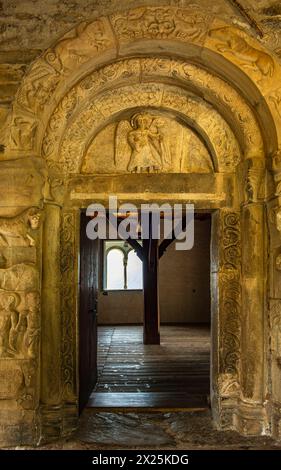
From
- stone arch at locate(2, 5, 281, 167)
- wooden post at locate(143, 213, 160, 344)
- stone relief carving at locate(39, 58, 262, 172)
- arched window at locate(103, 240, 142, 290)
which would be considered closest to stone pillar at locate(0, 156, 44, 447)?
stone arch at locate(2, 5, 281, 167)

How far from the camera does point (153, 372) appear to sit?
5.16 m

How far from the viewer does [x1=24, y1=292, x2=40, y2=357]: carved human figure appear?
2.69m

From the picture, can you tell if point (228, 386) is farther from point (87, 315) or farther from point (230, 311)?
point (87, 315)

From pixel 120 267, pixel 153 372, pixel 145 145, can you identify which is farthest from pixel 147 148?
pixel 120 267

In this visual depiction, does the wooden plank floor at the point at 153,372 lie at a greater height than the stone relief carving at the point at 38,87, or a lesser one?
lesser

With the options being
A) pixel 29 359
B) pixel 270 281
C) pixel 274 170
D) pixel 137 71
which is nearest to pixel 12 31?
pixel 137 71

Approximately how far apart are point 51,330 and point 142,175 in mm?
1422

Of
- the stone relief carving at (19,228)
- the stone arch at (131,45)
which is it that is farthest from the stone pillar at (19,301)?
the stone arch at (131,45)

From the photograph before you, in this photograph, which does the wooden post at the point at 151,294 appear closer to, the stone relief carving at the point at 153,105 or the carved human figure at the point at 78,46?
the stone relief carving at the point at 153,105

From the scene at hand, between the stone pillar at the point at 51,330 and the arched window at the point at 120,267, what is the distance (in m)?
7.97

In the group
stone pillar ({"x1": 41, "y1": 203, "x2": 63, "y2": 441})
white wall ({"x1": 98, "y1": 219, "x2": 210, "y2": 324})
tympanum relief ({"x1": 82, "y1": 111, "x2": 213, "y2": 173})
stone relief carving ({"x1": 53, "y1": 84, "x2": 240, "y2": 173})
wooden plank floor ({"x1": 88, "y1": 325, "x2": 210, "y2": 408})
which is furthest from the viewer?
white wall ({"x1": 98, "y1": 219, "x2": 210, "y2": 324})

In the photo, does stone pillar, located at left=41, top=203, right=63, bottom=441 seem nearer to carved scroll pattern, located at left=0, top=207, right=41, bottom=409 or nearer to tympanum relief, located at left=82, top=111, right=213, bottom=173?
carved scroll pattern, located at left=0, top=207, right=41, bottom=409

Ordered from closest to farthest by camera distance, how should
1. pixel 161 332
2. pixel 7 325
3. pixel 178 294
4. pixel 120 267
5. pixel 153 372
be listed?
pixel 7 325
pixel 153 372
pixel 161 332
pixel 120 267
pixel 178 294

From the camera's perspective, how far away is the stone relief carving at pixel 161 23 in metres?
2.76
